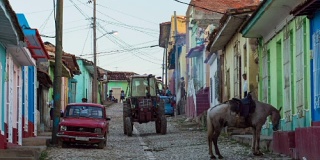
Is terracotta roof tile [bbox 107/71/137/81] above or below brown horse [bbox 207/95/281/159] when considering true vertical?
above

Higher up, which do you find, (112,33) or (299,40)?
(112,33)

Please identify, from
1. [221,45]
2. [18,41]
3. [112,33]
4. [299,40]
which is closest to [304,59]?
[299,40]

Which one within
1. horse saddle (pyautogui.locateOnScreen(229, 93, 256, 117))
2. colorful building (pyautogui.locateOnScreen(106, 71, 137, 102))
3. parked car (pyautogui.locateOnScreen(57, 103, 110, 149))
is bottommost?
parked car (pyautogui.locateOnScreen(57, 103, 110, 149))

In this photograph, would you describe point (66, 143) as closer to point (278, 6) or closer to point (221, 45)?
point (278, 6)

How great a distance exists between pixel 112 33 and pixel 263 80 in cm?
3158

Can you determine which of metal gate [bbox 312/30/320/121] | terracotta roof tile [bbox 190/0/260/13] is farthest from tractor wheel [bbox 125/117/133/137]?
terracotta roof tile [bbox 190/0/260/13]

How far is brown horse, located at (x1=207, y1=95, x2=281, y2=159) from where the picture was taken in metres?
17.9

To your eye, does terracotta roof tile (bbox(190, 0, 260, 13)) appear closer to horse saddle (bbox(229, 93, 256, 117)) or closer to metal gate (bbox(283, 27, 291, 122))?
metal gate (bbox(283, 27, 291, 122))

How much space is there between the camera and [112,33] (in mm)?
55125

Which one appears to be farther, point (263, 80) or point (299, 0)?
point (263, 80)

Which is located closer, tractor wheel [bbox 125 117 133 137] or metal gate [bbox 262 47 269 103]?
metal gate [bbox 262 47 269 103]

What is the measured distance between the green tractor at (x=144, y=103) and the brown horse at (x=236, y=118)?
557 inches

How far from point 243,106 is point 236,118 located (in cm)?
34

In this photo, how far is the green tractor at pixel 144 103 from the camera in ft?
107
